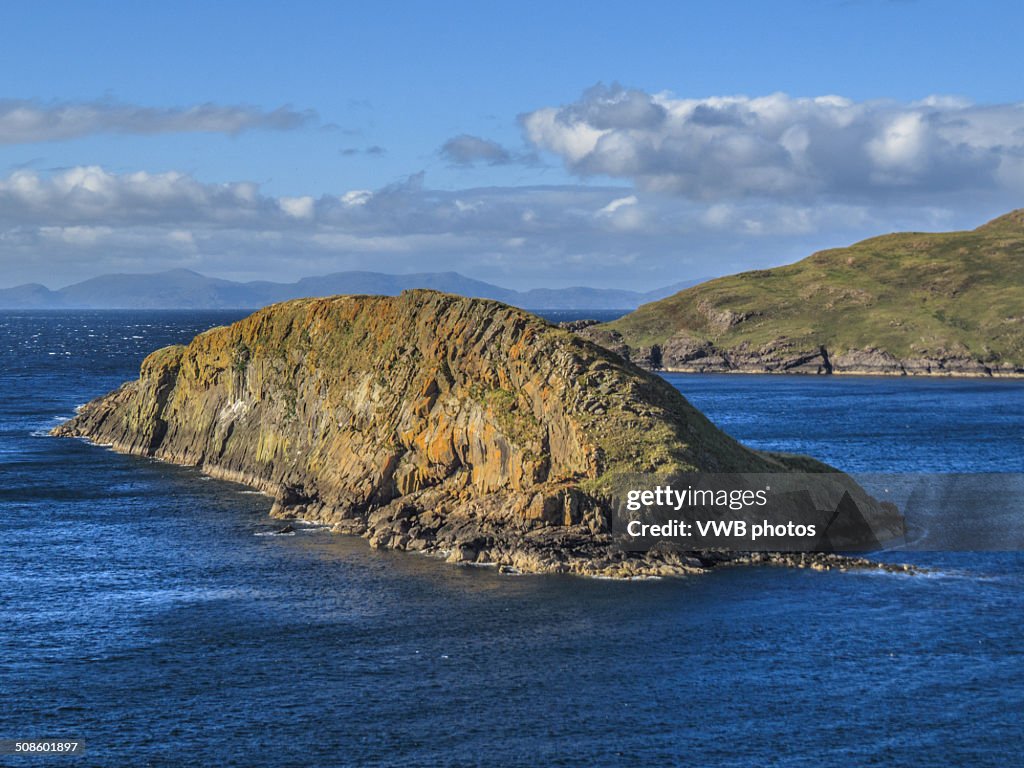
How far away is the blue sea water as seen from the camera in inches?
2309

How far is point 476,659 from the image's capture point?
71.1 metres

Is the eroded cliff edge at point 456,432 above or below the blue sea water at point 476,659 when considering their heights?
above

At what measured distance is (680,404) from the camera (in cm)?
11212

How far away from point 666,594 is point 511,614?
41.1 feet

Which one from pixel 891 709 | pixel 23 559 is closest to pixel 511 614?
pixel 891 709

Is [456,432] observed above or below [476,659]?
above

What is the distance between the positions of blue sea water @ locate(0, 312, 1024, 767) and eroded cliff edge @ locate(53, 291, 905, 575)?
Answer: 21.3ft

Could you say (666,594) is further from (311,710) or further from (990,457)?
(990,457)

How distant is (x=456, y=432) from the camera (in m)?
110

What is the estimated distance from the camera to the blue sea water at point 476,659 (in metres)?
58.7

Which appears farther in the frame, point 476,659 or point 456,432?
point 456,432

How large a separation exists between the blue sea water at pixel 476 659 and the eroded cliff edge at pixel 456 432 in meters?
6.48

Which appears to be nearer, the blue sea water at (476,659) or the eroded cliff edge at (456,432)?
the blue sea water at (476,659)

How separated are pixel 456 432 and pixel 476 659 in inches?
1611
